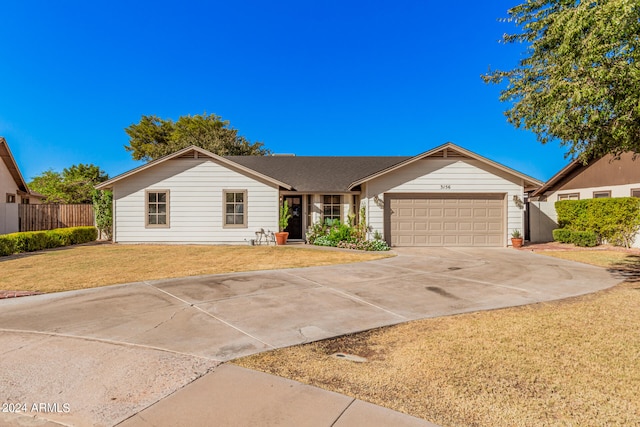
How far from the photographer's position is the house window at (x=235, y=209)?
51.2 ft

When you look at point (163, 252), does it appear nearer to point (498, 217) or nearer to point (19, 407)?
point (19, 407)

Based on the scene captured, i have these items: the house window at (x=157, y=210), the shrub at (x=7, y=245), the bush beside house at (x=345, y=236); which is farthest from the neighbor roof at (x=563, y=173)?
the shrub at (x=7, y=245)

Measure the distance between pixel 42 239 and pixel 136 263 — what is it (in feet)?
23.3

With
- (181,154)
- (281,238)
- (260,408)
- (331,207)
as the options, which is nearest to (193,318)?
(260,408)

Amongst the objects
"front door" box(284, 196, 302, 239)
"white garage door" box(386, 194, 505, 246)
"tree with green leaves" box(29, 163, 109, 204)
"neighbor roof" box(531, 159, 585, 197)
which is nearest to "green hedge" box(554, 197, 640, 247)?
"neighbor roof" box(531, 159, 585, 197)

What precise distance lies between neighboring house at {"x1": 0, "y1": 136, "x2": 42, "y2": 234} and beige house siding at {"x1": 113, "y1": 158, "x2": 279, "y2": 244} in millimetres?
6042

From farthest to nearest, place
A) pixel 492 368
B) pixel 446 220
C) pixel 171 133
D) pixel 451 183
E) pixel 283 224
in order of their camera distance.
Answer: pixel 171 133
pixel 283 224
pixel 446 220
pixel 451 183
pixel 492 368

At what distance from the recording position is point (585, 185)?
17875mm

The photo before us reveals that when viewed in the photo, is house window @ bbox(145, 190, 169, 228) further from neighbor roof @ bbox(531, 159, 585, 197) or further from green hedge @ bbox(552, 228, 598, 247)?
neighbor roof @ bbox(531, 159, 585, 197)

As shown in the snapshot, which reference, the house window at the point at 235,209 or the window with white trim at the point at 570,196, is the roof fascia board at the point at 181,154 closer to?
the house window at the point at 235,209

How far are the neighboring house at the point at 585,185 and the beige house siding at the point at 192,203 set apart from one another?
562 inches

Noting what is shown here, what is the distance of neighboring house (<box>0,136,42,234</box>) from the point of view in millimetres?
16172

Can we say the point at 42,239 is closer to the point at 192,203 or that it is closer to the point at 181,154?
the point at 192,203

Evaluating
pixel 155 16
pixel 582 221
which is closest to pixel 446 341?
pixel 582 221
